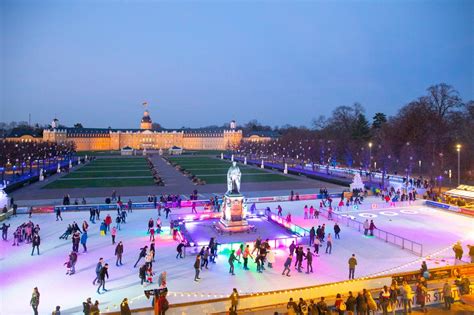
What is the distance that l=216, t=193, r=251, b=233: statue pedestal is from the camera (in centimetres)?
2456

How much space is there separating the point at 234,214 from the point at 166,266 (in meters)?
7.23

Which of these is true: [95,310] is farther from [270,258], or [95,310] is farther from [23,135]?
[23,135]

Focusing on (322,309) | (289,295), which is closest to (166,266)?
(289,295)

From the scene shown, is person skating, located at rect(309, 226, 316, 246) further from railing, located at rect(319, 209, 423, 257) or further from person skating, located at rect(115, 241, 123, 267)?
person skating, located at rect(115, 241, 123, 267)

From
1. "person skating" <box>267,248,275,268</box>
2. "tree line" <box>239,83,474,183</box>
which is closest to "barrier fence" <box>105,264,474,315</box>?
"person skating" <box>267,248,275,268</box>

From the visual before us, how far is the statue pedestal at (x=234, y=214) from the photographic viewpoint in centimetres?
2456

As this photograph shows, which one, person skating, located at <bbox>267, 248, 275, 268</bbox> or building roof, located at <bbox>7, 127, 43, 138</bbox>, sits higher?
building roof, located at <bbox>7, 127, 43, 138</bbox>

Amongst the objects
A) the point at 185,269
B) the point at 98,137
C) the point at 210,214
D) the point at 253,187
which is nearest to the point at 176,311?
the point at 185,269

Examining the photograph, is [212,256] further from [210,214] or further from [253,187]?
[253,187]

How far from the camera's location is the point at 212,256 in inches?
760

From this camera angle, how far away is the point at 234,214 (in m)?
24.8

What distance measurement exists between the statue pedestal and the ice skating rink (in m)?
3.78

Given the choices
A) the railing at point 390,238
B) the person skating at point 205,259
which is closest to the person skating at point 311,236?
the railing at point 390,238

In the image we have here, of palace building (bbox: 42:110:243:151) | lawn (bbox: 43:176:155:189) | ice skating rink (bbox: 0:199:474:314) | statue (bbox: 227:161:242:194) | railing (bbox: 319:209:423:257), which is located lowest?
ice skating rink (bbox: 0:199:474:314)
